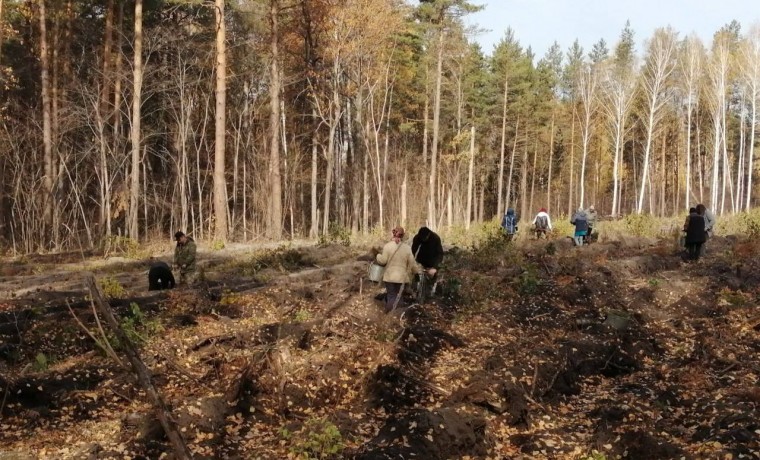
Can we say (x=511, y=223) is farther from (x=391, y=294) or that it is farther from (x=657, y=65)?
(x=657, y=65)

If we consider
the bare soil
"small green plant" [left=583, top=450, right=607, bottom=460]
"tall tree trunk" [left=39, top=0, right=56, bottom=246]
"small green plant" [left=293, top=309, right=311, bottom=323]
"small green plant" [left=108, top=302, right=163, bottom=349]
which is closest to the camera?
"small green plant" [left=583, top=450, right=607, bottom=460]

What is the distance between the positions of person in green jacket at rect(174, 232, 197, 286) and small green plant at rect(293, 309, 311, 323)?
3494 mm

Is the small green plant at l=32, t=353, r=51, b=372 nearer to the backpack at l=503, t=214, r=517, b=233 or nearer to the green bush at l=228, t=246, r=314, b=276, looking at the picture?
the green bush at l=228, t=246, r=314, b=276

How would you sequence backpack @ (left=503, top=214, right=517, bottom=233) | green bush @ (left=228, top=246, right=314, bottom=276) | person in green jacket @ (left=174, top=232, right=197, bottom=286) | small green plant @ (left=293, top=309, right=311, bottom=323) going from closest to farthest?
small green plant @ (left=293, top=309, right=311, bottom=323) < person in green jacket @ (left=174, top=232, right=197, bottom=286) < green bush @ (left=228, top=246, right=314, bottom=276) < backpack @ (left=503, top=214, right=517, bottom=233)

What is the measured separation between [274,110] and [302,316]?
14.9 meters

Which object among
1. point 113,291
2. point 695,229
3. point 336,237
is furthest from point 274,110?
point 695,229

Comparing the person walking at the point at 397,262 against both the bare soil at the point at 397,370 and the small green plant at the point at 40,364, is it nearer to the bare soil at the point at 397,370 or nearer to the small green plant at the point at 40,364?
the bare soil at the point at 397,370

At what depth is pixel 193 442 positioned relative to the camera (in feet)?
19.3

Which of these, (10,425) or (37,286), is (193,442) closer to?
(10,425)

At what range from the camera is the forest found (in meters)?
23.5

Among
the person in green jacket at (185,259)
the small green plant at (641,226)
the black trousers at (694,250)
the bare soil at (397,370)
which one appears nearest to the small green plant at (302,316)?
the bare soil at (397,370)

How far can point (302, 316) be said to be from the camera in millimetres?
9648

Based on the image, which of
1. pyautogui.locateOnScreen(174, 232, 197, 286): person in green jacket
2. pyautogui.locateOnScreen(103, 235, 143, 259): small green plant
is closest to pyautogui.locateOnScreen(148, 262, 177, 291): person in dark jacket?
pyautogui.locateOnScreen(174, 232, 197, 286): person in green jacket

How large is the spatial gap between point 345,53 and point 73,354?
67.5 ft
